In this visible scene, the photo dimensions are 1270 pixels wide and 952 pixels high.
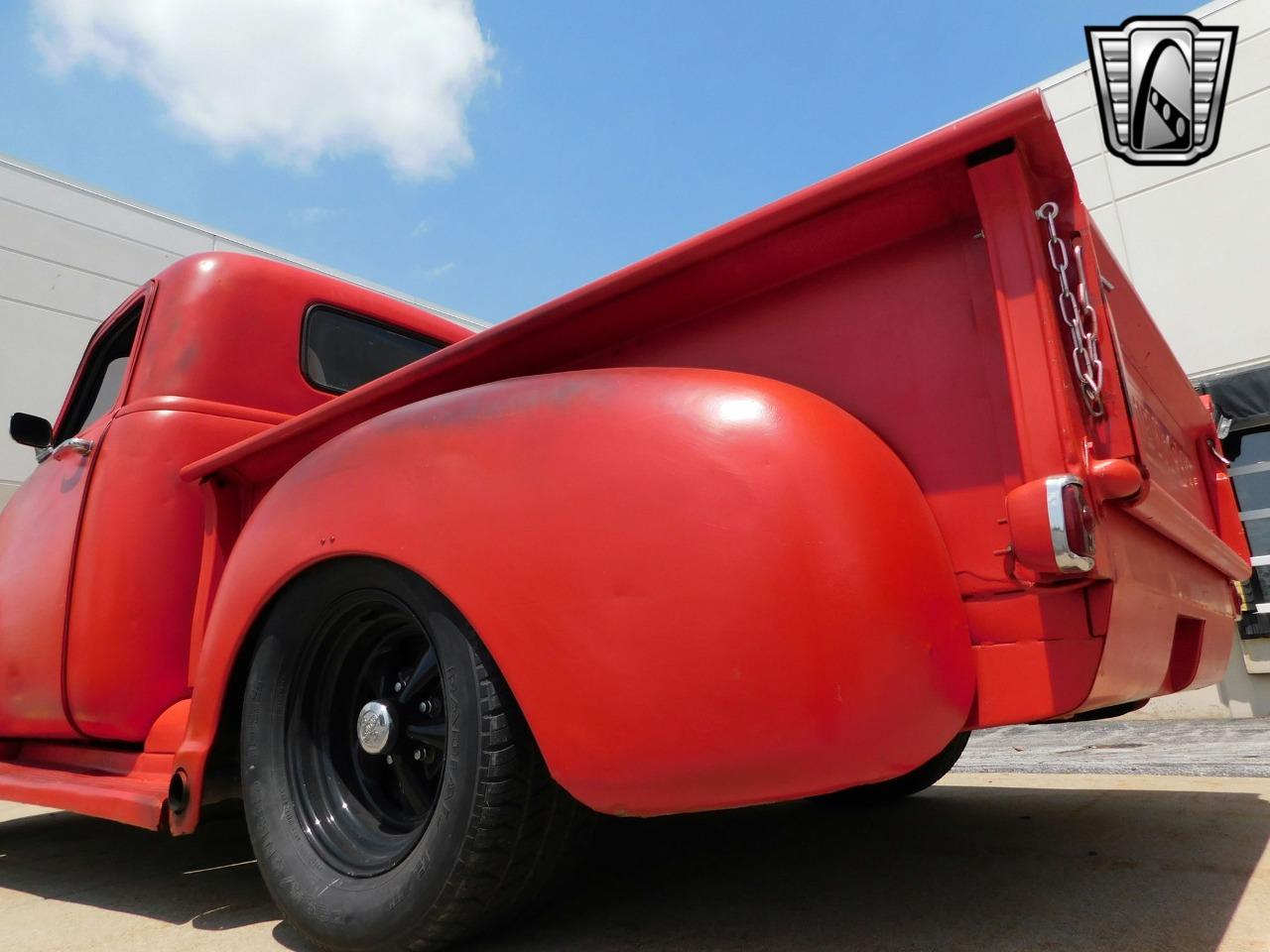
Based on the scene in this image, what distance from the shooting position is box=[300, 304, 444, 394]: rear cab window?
10.3 ft

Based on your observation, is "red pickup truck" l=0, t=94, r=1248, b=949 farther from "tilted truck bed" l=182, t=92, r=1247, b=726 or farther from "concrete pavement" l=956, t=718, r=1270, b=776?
"concrete pavement" l=956, t=718, r=1270, b=776

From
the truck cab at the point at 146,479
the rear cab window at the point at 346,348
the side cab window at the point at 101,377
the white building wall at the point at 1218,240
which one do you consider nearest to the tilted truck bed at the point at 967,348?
the truck cab at the point at 146,479

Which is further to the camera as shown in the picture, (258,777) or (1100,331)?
(258,777)

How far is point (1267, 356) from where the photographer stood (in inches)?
267

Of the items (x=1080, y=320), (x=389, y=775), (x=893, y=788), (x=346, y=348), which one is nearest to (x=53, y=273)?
(x=346, y=348)

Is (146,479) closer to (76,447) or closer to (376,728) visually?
(76,447)

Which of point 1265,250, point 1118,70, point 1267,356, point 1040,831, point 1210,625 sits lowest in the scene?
point 1040,831

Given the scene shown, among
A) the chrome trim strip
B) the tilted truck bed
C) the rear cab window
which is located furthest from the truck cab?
the chrome trim strip

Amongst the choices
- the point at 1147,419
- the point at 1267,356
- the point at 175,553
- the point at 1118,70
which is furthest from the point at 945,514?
the point at 1118,70

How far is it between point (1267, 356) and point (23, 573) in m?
8.08

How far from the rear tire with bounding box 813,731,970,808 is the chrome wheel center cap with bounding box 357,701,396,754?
71.9 inches

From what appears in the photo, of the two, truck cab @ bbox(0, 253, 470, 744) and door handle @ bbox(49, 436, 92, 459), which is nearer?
truck cab @ bbox(0, 253, 470, 744)

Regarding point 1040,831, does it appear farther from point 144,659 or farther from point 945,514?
point 144,659

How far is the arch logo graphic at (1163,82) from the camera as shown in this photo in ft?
23.8
